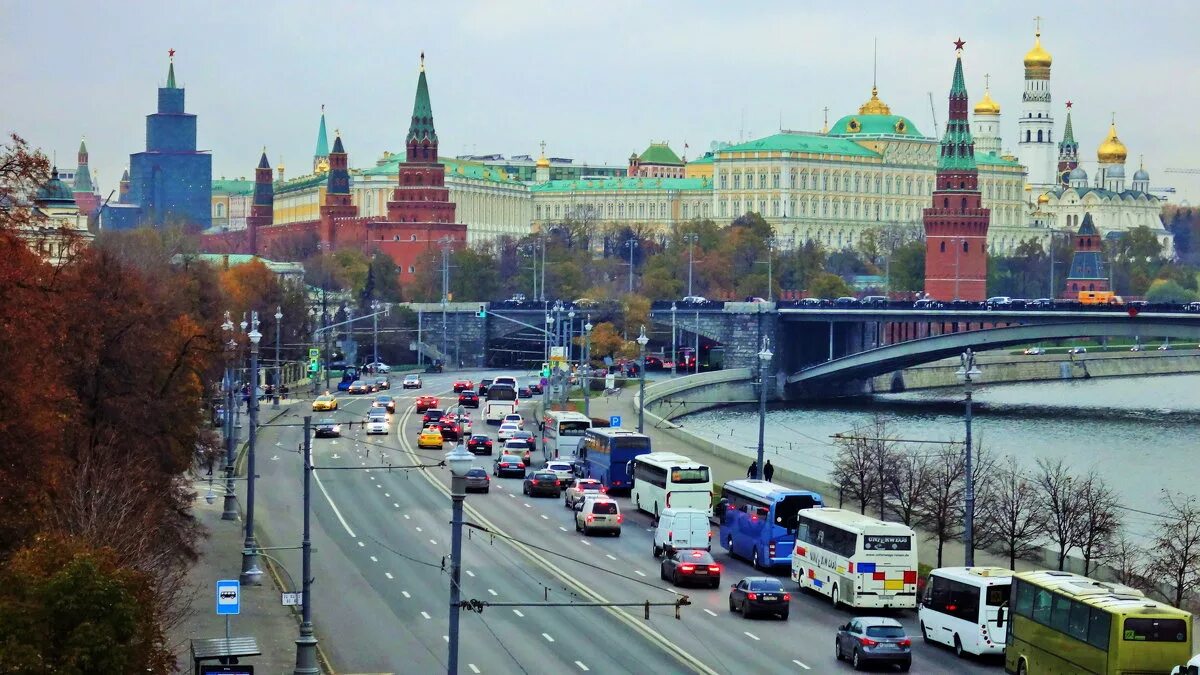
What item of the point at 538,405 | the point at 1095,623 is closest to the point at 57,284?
the point at 1095,623

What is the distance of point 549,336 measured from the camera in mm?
116812

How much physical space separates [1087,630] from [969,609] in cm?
541

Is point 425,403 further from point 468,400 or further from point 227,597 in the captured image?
point 227,597

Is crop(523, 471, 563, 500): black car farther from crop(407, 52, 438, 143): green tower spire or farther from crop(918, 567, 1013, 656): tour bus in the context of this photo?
crop(407, 52, 438, 143): green tower spire

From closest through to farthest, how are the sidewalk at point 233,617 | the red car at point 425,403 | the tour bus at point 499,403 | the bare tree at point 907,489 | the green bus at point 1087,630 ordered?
the green bus at point 1087,630 → the sidewalk at point 233,617 → the bare tree at point 907,489 → the tour bus at point 499,403 → the red car at point 425,403

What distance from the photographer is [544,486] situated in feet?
201

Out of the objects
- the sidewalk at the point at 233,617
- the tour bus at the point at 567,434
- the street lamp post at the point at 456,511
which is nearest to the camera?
the street lamp post at the point at 456,511

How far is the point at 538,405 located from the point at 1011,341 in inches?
1157

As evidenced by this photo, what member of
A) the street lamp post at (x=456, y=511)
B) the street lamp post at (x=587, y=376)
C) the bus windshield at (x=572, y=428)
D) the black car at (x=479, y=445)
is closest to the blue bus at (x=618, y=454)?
the bus windshield at (x=572, y=428)

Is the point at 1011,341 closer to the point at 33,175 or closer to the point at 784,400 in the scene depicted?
the point at 784,400

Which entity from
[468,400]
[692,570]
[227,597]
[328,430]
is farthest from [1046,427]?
[227,597]

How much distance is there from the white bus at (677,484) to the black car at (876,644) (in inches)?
671

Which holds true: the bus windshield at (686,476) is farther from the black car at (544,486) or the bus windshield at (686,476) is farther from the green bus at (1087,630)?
the green bus at (1087,630)

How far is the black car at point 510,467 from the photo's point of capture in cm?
6676
